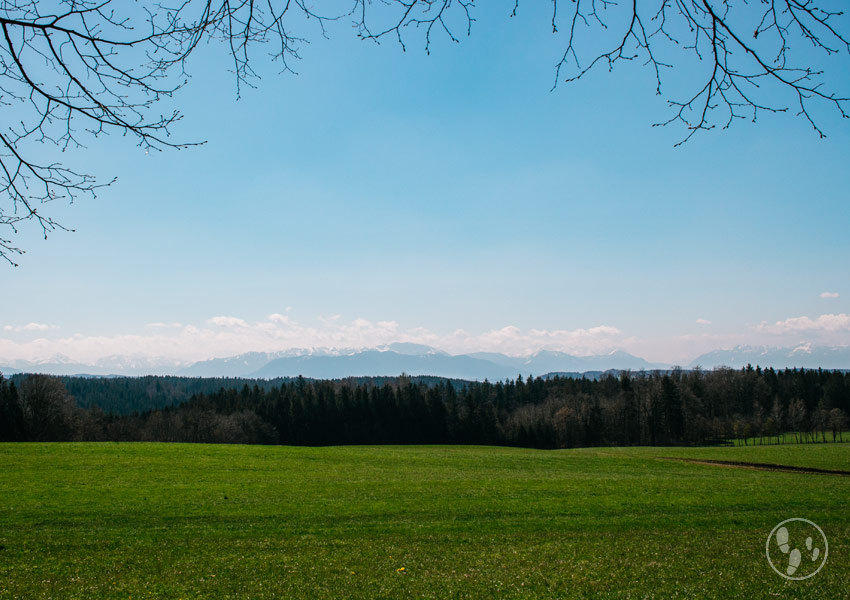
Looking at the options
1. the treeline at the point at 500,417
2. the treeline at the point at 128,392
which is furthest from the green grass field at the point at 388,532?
the treeline at the point at 128,392

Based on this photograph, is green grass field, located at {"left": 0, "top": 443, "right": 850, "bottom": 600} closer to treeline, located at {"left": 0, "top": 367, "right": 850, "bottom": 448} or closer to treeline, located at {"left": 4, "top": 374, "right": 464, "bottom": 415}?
treeline, located at {"left": 0, "top": 367, "right": 850, "bottom": 448}

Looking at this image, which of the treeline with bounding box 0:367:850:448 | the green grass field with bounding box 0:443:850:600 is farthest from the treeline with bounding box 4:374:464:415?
the green grass field with bounding box 0:443:850:600

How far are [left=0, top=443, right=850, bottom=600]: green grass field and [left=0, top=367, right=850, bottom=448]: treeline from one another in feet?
184

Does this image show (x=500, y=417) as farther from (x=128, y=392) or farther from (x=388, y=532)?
(x=128, y=392)

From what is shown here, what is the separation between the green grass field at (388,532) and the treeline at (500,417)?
5609 cm

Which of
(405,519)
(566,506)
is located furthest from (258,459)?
(566,506)

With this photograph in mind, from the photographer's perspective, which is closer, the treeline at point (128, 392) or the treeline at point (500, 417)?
the treeline at point (500, 417)

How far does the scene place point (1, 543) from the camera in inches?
508

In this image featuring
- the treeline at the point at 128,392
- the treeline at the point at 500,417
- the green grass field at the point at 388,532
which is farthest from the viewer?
the treeline at the point at 128,392

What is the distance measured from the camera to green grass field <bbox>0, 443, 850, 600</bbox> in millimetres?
9828

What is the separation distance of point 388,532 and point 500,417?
8880 centimetres

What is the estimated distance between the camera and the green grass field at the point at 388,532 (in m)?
9.83

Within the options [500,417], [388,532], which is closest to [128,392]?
[500,417]

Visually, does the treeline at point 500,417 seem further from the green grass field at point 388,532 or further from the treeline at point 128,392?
the green grass field at point 388,532
